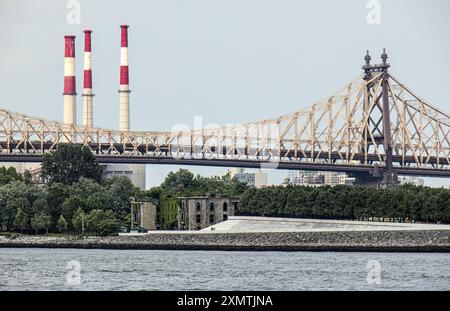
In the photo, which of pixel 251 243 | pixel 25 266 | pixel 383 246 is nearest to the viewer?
pixel 25 266

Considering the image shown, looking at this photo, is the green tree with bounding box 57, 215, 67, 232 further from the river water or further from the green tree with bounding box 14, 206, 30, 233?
the river water

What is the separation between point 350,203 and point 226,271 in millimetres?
36918

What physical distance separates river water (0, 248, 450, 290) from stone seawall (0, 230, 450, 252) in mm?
3343

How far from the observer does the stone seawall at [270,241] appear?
10400 centimetres

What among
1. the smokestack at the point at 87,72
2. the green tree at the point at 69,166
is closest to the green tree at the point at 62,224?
the green tree at the point at 69,166

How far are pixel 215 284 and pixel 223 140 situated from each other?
9887cm

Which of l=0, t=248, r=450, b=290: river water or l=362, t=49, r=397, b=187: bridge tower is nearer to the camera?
l=0, t=248, r=450, b=290: river water

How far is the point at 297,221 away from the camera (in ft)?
391

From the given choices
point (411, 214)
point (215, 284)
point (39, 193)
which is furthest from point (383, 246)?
point (39, 193)

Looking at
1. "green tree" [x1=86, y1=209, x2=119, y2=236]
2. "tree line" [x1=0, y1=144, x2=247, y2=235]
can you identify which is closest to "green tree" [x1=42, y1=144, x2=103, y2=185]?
"tree line" [x1=0, y1=144, x2=247, y2=235]

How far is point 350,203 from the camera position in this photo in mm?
119312

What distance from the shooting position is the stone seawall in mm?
104000

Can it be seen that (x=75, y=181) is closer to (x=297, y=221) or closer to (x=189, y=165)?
(x=189, y=165)

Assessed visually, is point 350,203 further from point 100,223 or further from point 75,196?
point 75,196
